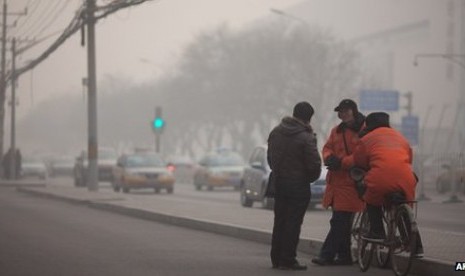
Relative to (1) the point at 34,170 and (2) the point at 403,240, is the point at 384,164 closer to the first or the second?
(2) the point at 403,240

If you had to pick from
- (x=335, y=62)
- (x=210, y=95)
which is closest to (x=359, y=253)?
(x=335, y=62)

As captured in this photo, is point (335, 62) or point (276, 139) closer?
point (276, 139)

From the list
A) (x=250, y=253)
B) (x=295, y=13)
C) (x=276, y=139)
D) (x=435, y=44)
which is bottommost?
(x=250, y=253)

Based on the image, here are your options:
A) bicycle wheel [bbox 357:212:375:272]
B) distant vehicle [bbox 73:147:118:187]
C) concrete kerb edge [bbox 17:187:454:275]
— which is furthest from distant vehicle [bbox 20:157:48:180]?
bicycle wheel [bbox 357:212:375:272]

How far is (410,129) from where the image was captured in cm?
4156

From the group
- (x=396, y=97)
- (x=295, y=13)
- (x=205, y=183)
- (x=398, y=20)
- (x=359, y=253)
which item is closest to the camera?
(x=359, y=253)

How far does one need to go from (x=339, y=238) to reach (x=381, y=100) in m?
41.1

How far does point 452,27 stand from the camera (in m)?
86.9

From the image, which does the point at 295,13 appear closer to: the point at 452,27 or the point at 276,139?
the point at 452,27

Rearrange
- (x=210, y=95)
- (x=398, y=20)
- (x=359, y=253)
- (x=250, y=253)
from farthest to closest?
(x=398, y=20) → (x=210, y=95) → (x=250, y=253) → (x=359, y=253)

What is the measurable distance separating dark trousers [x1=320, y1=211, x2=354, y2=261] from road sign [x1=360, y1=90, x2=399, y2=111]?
40078mm

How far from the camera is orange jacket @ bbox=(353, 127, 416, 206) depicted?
35.7 feet

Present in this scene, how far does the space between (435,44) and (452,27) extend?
146 inches

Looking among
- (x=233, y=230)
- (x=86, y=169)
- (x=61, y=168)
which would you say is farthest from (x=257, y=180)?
(x=61, y=168)
